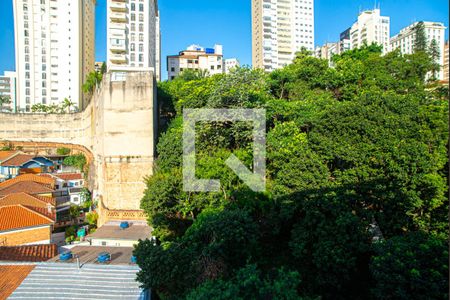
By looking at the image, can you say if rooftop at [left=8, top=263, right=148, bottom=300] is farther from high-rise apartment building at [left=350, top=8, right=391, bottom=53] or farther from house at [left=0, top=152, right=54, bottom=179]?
high-rise apartment building at [left=350, top=8, right=391, bottom=53]

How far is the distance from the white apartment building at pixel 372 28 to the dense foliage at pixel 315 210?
49179 mm

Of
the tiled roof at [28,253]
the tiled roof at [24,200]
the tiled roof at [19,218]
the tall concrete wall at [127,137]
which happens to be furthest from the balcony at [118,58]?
the tiled roof at [28,253]

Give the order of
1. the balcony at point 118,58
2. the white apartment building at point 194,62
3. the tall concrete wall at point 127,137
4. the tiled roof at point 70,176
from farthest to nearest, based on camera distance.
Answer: the white apartment building at point 194,62 < the balcony at point 118,58 < the tiled roof at point 70,176 < the tall concrete wall at point 127,137

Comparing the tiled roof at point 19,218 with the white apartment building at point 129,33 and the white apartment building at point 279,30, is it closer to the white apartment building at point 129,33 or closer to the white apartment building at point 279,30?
the white apartment building at point 129,33

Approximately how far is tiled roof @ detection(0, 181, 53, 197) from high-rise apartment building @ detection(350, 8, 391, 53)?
5160cm

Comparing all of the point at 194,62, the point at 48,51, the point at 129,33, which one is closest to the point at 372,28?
the point at 194,62

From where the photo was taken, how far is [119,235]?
1112cm

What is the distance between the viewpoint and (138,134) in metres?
14.1

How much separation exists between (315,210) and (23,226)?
476 inches

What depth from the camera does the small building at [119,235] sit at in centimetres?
1064

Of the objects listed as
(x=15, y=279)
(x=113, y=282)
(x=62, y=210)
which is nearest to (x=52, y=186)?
(x=62, y=210)

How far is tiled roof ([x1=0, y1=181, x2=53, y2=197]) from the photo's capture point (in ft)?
57.1

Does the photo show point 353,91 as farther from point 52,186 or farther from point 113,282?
point 52,186

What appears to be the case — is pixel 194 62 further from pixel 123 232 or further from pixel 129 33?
pixel 123 232
